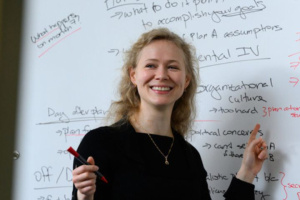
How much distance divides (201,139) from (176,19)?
1.48 feet

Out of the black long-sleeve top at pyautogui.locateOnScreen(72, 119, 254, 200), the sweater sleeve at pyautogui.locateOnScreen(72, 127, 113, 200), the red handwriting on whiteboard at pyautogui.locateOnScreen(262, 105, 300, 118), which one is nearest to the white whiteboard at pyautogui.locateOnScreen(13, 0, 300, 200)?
the red handwriting on whiteboard at pyautogui.locateOnScreen(262, 105, 300, 118)

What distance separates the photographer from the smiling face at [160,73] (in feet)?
3.62

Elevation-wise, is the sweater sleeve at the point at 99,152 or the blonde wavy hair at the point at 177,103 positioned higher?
the blonde wavy hair at the point at 177,103

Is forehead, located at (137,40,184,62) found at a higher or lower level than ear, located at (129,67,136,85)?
higher

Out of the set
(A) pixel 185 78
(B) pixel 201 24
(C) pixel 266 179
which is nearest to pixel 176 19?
(B) pixel 201 24

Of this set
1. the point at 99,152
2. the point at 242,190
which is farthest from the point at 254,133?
the point at 99,152

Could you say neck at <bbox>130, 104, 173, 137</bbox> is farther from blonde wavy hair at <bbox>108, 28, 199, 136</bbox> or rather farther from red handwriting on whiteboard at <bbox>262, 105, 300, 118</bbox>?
red handwriting on whiteboard at <bbox>262, 105, 300, 118</bbox>

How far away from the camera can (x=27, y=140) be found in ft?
5.20

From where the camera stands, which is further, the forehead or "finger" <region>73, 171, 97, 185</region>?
the forehead

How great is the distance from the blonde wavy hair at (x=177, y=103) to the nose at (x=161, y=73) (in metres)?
0.11

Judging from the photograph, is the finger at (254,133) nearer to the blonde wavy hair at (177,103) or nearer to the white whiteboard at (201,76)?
the white whiteboard at (201,76)

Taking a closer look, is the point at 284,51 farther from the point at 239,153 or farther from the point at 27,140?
the point at 27,140

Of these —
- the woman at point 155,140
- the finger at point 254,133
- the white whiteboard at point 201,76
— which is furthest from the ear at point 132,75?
the finger at point 254,133

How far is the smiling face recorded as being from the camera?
1.10 metres
